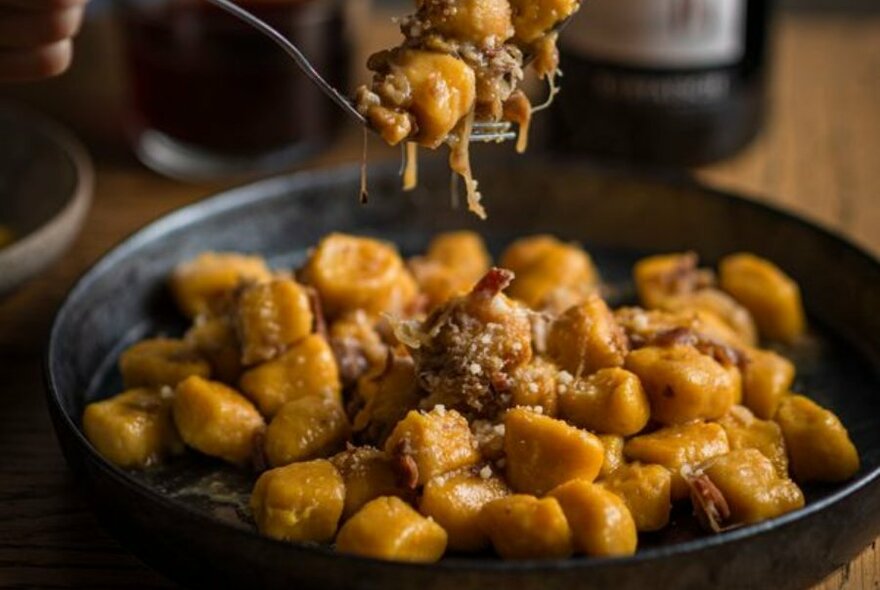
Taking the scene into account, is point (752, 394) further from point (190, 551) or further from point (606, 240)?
point (190, 551)

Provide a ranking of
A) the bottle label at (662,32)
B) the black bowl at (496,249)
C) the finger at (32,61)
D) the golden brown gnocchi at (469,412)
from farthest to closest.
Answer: the bottle label at (662,32), the finger at (32,61), the golden brown gnocchi at (469,412), the black bowl at (496,249)

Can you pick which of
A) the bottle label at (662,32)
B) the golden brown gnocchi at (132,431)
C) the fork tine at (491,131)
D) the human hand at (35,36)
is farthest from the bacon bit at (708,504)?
the bottle label at (662,32)

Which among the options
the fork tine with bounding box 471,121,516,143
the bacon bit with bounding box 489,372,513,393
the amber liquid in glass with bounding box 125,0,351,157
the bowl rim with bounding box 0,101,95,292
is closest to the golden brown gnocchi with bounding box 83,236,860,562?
the bacon bit with bounding box 489,372,513,393

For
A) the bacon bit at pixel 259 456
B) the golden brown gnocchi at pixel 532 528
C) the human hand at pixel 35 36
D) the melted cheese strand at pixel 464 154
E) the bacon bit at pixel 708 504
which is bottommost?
the bacon bit at pixel 259 456

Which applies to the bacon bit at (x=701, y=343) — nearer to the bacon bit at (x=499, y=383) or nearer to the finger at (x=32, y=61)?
the bacon bit at (x=499, y=383)

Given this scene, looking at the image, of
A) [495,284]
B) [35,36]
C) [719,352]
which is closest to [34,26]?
[35,36]
